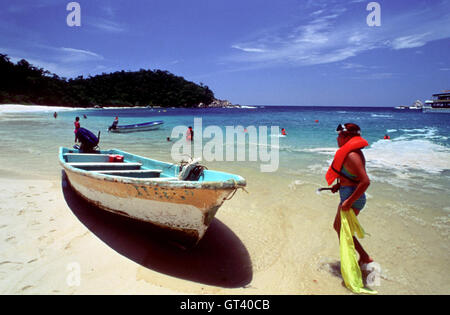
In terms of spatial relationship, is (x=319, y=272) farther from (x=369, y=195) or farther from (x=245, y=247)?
(x=369, y=195)

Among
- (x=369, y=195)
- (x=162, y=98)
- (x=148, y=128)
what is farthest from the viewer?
(x=162, y=98)

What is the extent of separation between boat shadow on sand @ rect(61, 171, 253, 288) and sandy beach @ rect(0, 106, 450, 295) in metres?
0.02

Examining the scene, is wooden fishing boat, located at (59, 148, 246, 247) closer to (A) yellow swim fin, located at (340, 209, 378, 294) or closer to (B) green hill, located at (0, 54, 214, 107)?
(A) yellow swim fin, located at (340, 209, 378, 294)

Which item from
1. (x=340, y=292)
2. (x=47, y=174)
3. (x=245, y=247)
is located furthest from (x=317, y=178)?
(x=47, y=174)

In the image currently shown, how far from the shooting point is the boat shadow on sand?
3445 mm

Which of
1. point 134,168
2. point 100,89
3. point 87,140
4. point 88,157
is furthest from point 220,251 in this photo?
point 100,89

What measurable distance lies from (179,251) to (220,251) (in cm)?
67

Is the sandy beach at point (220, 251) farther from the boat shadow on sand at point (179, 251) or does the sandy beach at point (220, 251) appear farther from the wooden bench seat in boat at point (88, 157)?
the wooden bench seat in boat at point (88, 157)

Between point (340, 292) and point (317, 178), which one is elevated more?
point (317, 178)

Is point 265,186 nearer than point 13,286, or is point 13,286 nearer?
point 13,286

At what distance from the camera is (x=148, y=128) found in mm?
23547

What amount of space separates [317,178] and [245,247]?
4845 millimetres

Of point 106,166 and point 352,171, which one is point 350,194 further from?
point 106,166

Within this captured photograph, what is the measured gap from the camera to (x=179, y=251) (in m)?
3.92
